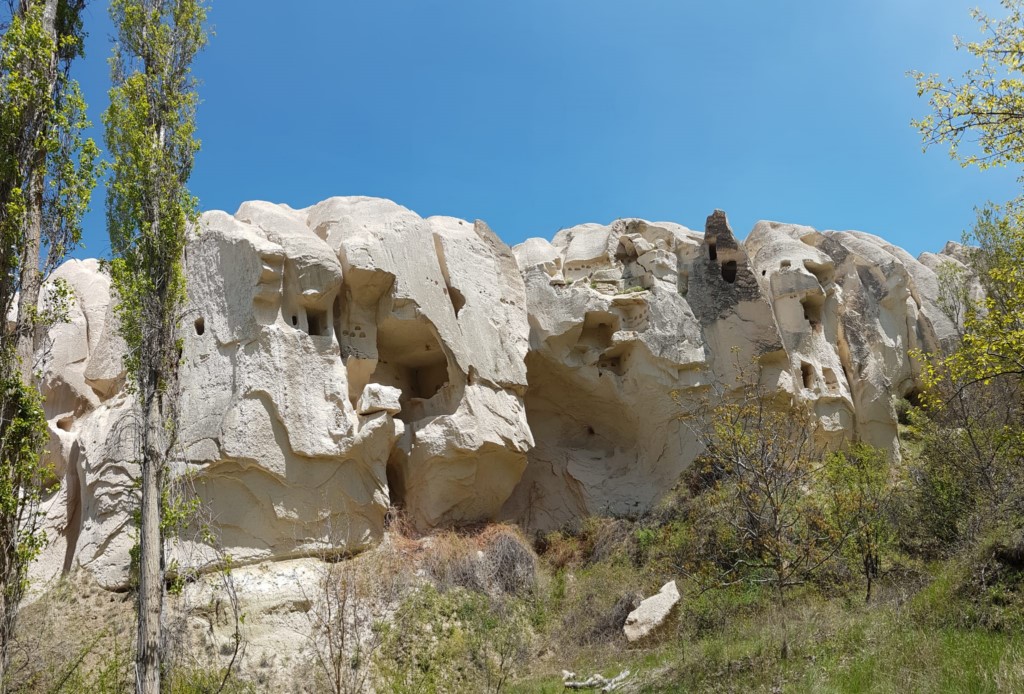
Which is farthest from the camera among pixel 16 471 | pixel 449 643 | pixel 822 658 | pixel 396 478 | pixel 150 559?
pixel 396 478

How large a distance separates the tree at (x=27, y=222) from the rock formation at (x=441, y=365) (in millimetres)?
2873

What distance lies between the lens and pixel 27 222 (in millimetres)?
10898

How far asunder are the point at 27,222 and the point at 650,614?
1095 centimetres

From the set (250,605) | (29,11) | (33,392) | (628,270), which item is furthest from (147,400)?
(628,270)

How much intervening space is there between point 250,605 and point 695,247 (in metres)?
13.9

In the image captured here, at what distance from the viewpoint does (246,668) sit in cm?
1282

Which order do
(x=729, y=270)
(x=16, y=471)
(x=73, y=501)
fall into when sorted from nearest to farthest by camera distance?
(x=16, y=471)
(x=73, y=501)
(x=729, y=270)

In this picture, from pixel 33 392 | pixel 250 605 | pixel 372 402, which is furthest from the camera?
pixel 372 402

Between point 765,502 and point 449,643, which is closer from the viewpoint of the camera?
point 765,502

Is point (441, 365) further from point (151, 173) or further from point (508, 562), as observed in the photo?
point (151, 173)

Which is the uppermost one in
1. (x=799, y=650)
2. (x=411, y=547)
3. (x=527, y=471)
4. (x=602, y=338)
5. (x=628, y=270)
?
(x=628, y=270)

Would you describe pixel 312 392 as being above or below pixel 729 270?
below

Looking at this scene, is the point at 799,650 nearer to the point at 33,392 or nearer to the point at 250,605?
the point at 250,605

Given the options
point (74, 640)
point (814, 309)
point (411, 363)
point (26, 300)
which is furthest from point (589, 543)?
point (26, 300)
